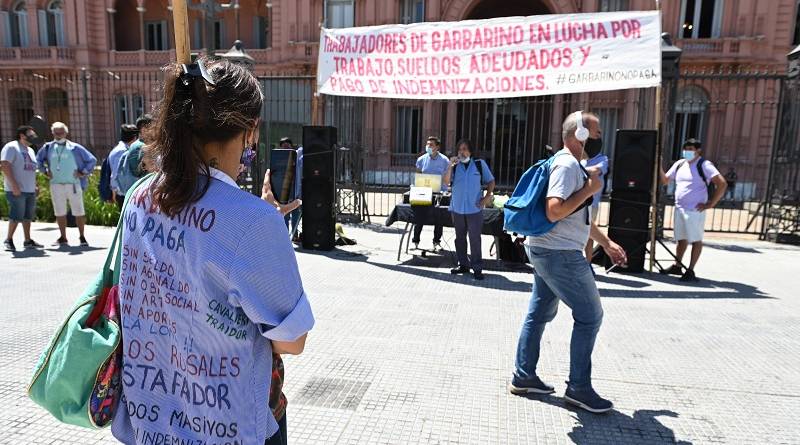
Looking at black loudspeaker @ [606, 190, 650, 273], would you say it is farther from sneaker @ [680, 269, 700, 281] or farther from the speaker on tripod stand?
sneaker @ [680, 269, 700, 281]

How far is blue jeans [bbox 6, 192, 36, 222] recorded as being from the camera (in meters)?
7.64

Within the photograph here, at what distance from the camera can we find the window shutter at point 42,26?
25781 mm

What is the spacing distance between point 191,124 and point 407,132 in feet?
62.4

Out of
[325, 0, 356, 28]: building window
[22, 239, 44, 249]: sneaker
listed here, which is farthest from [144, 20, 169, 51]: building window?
[22, 239, 44, 249]: sneaker

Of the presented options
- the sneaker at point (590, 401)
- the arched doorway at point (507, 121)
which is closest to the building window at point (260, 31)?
the arched doorway at point (507, 121)

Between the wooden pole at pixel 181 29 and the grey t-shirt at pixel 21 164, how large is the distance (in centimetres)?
762

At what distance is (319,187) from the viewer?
8.40 m

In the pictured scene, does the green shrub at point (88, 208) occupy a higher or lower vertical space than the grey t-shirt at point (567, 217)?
lower

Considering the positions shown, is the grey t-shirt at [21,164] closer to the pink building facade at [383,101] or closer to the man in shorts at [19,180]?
the man in shorts at [19,180]

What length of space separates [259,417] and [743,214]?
699 inches

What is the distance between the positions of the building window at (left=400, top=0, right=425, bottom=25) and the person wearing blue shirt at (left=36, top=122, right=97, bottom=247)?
50.1 feet

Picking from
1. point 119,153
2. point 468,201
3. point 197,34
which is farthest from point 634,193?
point 197,34

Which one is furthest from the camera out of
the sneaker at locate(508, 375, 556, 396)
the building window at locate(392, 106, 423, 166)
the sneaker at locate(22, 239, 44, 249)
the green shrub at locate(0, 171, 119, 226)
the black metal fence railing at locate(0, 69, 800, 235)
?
the building window at locate(392, 106, 423, 166)

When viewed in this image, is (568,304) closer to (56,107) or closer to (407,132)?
(407,132)
